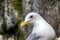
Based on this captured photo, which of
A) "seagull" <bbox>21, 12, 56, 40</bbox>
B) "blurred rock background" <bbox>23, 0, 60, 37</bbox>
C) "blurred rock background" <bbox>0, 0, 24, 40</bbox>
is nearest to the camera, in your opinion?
"seagull" <bbox>21, 12, 56, 40</bbox>

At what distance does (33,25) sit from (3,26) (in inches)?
30.7

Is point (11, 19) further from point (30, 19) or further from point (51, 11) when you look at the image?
point (30, 19)

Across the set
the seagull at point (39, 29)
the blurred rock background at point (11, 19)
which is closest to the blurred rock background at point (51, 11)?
the seagull at point (39, 29)

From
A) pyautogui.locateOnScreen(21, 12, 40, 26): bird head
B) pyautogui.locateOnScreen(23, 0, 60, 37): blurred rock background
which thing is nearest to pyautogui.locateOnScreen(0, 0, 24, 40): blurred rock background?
pyautogui.locateOnScreen(23, 0, 60, 37): blurred rock background

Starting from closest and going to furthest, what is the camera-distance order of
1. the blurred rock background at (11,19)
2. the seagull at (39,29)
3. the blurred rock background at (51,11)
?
1. the seagull at (39,29)
2. the blurred rock background at (51,11)
3. the blurred rock background at (11,19)

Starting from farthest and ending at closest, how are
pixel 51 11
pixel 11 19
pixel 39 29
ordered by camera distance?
1. pixel 11 19
2. pixel 51 11
3. pixel 39 29

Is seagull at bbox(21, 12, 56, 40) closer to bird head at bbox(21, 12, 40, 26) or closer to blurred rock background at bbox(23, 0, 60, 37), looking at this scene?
bird head at bbox(21, 12, 40, 26)

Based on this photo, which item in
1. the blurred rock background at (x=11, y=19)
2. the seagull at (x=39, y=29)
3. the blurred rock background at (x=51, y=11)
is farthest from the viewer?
the blurred rock background at (x=11, y=19)

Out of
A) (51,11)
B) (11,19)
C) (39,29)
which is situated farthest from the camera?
(11,19)

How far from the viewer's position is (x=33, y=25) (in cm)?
129

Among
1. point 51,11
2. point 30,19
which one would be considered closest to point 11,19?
point 51,11

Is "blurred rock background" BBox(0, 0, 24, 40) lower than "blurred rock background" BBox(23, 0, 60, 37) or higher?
lower

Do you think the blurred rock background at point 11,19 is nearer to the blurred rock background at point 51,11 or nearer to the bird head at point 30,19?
the blurred rock background at point 51,11

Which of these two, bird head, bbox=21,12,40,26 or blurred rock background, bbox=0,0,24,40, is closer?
bird head, bbox=21,12,40,26
